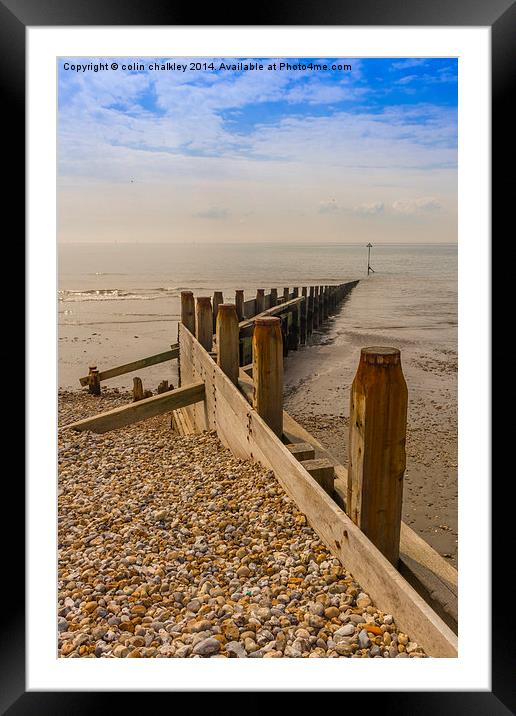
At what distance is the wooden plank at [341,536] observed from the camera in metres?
2.19

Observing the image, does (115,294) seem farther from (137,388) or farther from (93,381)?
(137,388)

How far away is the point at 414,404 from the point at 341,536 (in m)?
7.90

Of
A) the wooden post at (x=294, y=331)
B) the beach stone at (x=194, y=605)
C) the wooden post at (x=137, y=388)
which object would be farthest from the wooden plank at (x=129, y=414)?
the wooden post at (x=294, y=331)

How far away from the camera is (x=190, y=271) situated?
46.8 m

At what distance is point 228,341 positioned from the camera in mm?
5547

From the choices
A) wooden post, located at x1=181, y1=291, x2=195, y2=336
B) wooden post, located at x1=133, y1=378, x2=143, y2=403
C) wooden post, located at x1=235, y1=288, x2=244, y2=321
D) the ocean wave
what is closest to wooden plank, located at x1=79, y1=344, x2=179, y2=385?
wooden post, located at x1=133, y1=378, x2=143, y2=403

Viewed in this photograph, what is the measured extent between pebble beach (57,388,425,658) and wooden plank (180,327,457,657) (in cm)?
7

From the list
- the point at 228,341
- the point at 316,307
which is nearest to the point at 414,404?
the point at 228,341

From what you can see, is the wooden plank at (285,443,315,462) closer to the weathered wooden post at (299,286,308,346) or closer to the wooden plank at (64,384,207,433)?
the wooden plank at (64,384,207,433)

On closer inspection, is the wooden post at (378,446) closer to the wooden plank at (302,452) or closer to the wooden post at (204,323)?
the wooden plank at (302,452)

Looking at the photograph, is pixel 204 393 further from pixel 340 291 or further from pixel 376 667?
pixel 340 291

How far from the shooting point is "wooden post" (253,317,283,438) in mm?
4141
